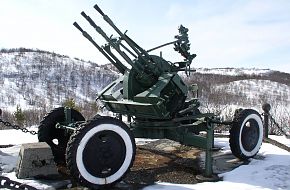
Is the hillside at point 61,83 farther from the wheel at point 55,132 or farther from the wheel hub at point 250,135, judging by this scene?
A: the wheel at point 55,132

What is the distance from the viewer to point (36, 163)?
243 inches

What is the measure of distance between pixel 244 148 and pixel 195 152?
1.21 metres

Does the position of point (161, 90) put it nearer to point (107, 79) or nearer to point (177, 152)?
point (177, 152)

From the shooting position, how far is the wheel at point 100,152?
5.52 m

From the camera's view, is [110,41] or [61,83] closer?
[110,41]

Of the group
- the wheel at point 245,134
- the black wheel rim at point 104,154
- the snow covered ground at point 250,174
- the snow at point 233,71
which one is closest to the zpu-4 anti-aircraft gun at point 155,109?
the wheel at point 245,134

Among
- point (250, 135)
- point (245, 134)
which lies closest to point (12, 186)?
point (245, 134)

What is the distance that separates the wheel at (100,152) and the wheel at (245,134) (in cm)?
234

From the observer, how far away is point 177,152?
28.0ft

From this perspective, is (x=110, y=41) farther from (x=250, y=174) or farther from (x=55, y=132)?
(x=250, y=174)

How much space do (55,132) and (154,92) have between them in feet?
6.80

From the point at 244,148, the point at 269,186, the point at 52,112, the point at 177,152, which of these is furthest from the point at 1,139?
the point at 269,186

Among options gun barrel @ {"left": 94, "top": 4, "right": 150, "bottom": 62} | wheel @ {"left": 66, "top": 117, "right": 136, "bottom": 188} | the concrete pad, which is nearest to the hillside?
gun barrel @ {"left": 94, "top": 4, "right": 150, "bottom": 62}

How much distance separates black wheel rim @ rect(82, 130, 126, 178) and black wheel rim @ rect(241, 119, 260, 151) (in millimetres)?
2714
